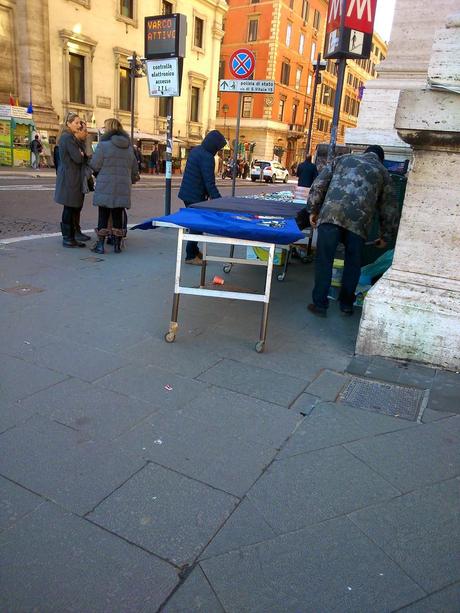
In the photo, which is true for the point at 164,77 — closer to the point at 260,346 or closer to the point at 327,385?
the point at 260,346

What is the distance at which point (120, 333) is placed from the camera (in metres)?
4.05

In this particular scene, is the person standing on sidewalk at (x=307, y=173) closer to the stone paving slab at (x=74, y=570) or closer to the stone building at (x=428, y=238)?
the stone building at (x=428, y=238)

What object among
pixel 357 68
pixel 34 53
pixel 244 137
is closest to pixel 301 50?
pixel 244 137

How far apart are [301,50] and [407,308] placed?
192 feet

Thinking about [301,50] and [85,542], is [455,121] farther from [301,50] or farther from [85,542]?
[301,50]

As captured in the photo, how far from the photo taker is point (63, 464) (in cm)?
238

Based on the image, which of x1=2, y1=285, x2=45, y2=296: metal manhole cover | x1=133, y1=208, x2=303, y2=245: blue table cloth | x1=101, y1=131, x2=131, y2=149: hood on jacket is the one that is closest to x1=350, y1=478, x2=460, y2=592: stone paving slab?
x1=133, y1=208, x2=303, y2=245: blue table cloth

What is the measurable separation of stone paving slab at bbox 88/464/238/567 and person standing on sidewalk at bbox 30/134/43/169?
88.0 feet

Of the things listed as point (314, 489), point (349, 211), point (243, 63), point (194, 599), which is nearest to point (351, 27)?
point (349, 211)

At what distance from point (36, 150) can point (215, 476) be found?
27.0 metres

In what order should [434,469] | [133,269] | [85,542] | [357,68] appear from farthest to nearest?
[357,68], [133,269], [434,469], [85,542]

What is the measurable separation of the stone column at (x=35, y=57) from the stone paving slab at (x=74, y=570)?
29.1 m

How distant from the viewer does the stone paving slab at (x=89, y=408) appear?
2.70m

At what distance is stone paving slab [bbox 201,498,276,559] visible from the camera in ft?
6.42
